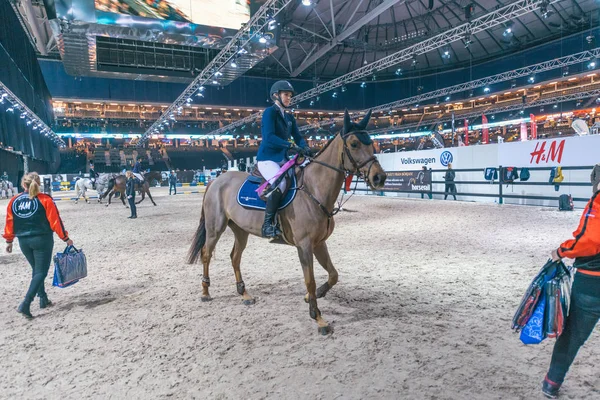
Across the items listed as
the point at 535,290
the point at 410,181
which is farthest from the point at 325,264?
the point at 410,181

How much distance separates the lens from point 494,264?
194 inches

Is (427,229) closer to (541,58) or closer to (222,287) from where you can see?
(222,287)

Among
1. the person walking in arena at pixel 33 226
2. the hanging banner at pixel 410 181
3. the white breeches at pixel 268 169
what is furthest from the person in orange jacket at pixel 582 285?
the hanging banner at pixel 410 181

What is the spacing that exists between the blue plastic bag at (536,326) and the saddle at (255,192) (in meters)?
2.12

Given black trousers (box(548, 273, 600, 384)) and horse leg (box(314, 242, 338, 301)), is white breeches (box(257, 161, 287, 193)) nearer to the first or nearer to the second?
horse leg (box(314, 242, 338, 301))

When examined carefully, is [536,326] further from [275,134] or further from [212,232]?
[212,232]

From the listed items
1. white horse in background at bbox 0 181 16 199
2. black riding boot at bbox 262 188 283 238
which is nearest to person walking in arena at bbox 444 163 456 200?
black riding boot at bbox 262 188 283 238

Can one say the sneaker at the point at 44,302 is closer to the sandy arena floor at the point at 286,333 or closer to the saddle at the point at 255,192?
the sandy arena floor at the point at 286,333

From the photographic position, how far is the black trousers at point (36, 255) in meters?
3.49

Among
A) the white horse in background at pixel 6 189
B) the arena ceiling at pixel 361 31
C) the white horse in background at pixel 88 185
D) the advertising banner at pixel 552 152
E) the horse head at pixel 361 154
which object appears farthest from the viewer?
the arena ceiling at pixel 361 31

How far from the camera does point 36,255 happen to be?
351 cm

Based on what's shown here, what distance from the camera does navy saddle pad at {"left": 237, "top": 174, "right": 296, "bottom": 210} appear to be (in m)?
3.40

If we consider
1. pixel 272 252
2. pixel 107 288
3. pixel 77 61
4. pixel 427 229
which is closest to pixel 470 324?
pixel 272 252

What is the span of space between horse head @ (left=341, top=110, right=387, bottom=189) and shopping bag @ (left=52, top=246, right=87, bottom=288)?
307cm
